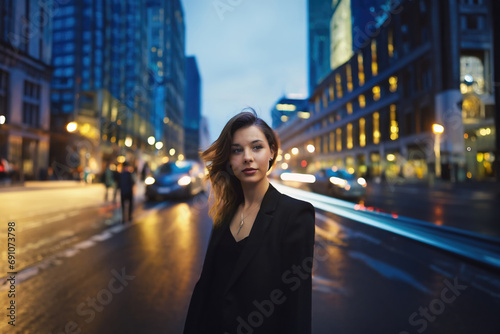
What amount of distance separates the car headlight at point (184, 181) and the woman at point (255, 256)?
13.9 meters

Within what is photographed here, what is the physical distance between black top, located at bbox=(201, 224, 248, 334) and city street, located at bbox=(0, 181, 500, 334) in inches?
59.2

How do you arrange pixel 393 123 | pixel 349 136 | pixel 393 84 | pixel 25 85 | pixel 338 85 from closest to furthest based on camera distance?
pixel 25 85 → pixel 393 123 → pixel 393 84 → pixel 349 136 → pixel 338 85

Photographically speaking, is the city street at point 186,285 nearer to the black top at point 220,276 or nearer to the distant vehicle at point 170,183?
the black top at point 220,276

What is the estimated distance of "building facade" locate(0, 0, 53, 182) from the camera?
29.9 m

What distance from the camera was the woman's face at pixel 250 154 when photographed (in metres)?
1.58

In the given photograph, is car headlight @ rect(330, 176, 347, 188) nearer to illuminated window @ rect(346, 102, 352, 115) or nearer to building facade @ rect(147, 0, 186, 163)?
illuminated window @ rect(346, 102, 352, 115)

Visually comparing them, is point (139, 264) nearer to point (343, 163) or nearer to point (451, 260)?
point (451, 260)

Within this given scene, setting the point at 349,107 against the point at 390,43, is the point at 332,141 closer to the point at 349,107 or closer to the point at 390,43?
the point at 349,107

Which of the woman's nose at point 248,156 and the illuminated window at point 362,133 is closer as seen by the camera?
the woman's nose at point 248,156

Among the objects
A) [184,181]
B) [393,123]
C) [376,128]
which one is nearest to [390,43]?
[393,123]

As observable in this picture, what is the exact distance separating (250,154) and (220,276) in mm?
628

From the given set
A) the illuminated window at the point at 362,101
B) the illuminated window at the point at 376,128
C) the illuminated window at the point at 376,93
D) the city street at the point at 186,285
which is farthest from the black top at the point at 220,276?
the illuminated window at the point at 362,101

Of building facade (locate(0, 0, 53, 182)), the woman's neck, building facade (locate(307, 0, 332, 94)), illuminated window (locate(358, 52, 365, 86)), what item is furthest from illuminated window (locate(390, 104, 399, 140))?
building facade (locate(307, 0, 332, 94))

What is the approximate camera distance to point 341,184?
14.9 metres
